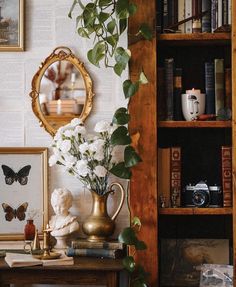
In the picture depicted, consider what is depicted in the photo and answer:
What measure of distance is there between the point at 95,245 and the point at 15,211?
0.51 m

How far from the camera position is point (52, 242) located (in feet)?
9.70

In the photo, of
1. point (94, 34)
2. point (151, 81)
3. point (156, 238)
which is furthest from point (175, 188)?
point (94, 34)

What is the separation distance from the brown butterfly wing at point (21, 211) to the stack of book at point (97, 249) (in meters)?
0.39

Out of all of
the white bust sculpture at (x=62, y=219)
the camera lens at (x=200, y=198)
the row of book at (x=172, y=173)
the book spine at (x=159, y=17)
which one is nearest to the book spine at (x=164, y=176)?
the row of book at (x=172, y=173)

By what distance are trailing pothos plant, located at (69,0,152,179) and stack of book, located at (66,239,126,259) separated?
12.9 inches

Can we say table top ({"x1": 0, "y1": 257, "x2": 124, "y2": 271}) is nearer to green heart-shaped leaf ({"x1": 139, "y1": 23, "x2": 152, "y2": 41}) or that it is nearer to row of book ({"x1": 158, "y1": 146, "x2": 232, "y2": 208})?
row of book ({"x1": 158, "y1": 146, "x2": 232, "y2": 208})

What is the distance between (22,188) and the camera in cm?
304

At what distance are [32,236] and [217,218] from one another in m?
0.91

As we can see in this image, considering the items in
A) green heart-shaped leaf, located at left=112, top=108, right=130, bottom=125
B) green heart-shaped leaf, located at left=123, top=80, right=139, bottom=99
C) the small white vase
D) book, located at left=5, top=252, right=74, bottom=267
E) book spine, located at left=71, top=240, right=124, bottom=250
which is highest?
green heart-shaped leaf, located at left=123, top=80, right=139, bottom=99

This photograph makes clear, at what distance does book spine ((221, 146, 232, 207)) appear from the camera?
275 centimetres

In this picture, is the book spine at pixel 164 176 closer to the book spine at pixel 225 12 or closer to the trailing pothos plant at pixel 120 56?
the trailing pothos plant at pixel 120 56

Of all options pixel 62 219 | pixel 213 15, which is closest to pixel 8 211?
pixel 62 219

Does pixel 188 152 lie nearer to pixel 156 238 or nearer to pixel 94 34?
pixel 156 238

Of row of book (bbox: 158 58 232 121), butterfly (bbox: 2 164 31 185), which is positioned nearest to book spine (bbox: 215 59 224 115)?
row of book (bbox: 158 58 232 121)
